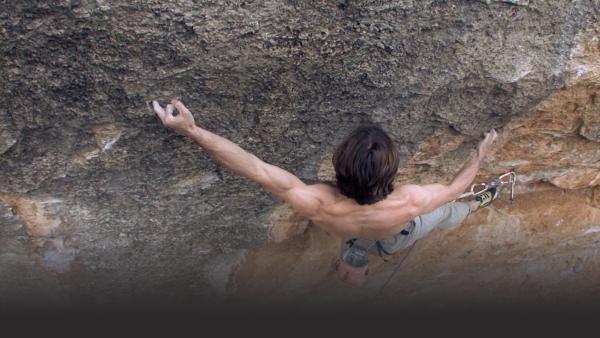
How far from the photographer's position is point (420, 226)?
232 cm

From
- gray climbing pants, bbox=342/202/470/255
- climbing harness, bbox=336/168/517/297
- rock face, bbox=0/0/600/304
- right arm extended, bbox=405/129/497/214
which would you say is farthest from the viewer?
climbing harness, bbox=336/168/517/297

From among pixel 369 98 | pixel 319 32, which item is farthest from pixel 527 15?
pixel 319 32

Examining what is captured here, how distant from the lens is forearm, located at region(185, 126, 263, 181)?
1.67 metres

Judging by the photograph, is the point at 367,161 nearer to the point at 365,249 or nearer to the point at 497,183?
the point at 365,249

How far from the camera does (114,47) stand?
152cm

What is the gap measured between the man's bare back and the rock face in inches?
5.0

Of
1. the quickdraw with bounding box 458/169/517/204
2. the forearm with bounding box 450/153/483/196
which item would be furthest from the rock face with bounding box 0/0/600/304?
the forearm with bounding box 450/153/483/196

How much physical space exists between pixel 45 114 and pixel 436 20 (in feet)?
4.01

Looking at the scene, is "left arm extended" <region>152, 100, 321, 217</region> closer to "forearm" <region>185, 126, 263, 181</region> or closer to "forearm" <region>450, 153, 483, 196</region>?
"forearm" <region>185, 126, 263, 181</region>

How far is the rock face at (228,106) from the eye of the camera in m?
1.53

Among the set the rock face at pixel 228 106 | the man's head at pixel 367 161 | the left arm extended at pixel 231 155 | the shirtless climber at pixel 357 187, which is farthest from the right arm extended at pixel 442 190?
the left arm extended at pixel 231 155

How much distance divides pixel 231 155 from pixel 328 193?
0.38m

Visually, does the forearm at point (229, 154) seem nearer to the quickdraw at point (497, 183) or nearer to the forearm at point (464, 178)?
the forearm at point (464, 178)

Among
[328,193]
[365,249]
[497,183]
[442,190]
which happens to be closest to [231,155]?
[328,193]
